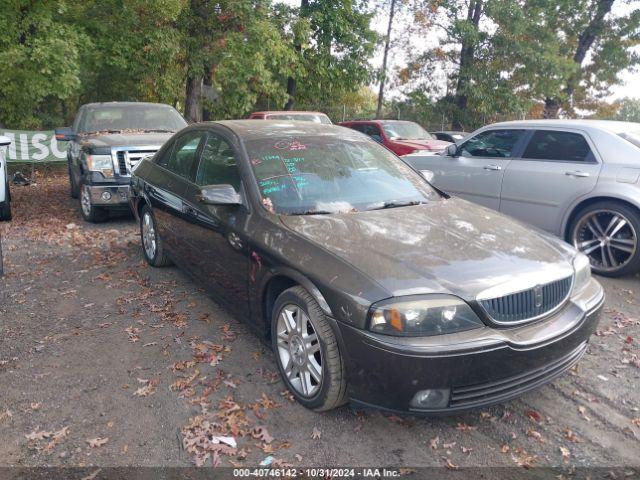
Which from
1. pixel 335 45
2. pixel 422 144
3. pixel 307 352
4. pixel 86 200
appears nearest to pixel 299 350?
pixel 307 352

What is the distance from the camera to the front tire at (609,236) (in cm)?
542

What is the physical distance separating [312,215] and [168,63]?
13.6 meters

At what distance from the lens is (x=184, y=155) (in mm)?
5004

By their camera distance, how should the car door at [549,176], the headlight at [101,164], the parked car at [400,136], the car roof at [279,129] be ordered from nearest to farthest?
the car roof at [279,129] < the car door at [549,176] < the headlight at [101,164] < the parked car at [400,136]

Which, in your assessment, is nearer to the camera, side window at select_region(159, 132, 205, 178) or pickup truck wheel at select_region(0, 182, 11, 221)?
side window at select_region(159, 132, 205, 178)

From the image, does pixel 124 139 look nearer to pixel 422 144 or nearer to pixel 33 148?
pixel 33 148

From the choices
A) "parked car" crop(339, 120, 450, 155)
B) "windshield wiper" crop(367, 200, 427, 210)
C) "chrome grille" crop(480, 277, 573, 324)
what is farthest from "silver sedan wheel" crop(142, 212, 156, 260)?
"parked car" crop(339, 120, 450, 155)

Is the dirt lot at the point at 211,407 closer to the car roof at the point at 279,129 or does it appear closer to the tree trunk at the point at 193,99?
the car roof at the point at 279,129

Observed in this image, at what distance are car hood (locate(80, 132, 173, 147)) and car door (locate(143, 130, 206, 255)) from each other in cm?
241

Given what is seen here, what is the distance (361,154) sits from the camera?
14.4 feet

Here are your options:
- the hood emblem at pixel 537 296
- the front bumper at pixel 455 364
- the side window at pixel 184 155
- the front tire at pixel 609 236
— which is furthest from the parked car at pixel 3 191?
the front tire at pixel 609 236

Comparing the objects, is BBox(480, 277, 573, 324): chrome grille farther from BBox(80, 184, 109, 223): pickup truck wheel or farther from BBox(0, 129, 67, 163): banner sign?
BBox(0, 129, 67, 163): banner sign

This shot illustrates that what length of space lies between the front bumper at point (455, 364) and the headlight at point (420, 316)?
0.13 ft

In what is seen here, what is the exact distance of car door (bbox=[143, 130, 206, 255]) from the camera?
188 inches
